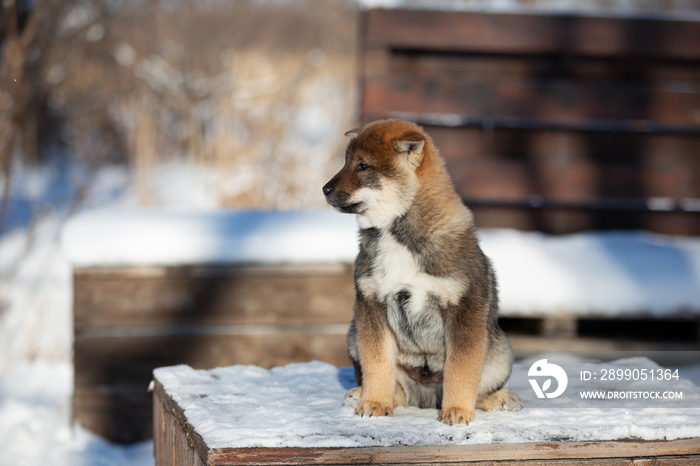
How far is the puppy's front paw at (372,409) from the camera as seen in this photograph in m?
2.28

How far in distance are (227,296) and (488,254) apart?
67.0 inches

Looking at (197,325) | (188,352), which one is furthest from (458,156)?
(188,352)

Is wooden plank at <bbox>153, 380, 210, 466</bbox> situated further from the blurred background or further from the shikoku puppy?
the blurred background

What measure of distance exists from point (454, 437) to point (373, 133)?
1.04m

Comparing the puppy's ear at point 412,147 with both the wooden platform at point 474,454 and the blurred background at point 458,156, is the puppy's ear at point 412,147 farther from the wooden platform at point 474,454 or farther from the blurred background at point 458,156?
the blurred background at point 458,156

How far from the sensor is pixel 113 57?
34.6 feet

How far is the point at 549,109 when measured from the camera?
Answer: 5305 mm

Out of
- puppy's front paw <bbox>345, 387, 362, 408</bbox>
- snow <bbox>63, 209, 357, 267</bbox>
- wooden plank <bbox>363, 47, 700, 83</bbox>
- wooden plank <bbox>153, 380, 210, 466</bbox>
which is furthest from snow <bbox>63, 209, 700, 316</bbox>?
puppy's front paw <bbox>345, 387, 362, 408</bbox>

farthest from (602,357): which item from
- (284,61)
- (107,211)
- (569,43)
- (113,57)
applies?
(284,61)

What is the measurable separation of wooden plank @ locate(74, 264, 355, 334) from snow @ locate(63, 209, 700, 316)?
0.08m

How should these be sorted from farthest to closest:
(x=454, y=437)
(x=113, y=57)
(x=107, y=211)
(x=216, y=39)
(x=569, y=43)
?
1. (x=216, y=39)
2. (x=113, y=57)
3. (x=569, y=43)
4. (x=107, y=211)
5. (x=454, y=437)

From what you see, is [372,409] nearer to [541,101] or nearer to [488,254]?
[488,254]

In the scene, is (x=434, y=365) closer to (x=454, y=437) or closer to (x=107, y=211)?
(x=454, y=437)

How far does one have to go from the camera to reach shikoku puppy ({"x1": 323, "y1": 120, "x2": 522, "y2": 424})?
2.24 meters
